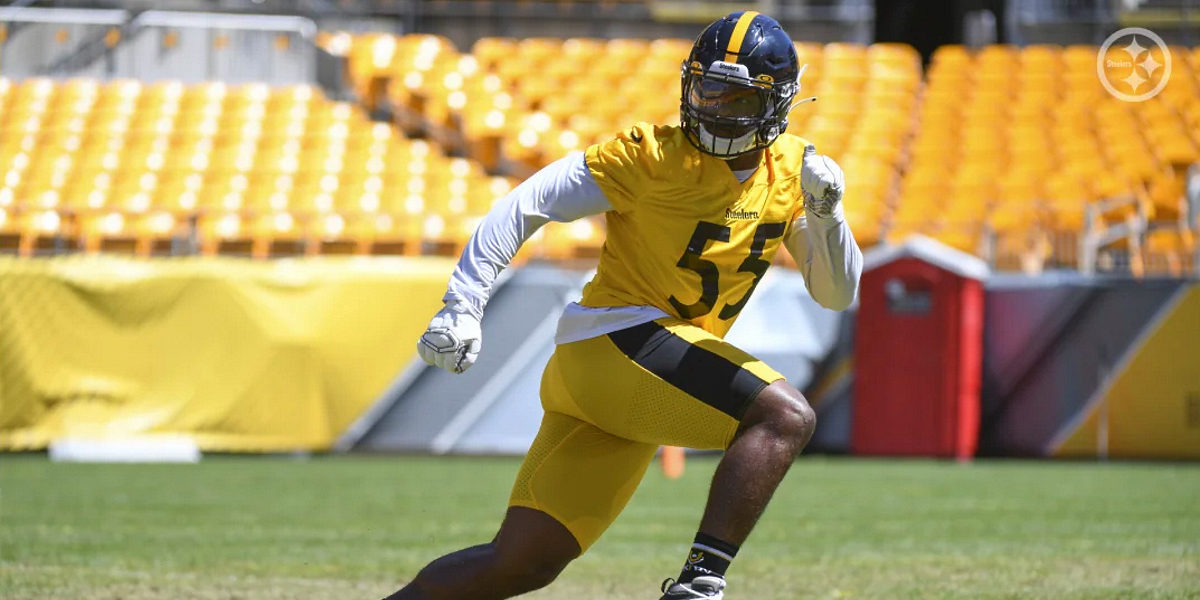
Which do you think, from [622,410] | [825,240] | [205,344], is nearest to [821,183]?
[825,240]

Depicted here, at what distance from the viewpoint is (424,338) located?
3770 mm

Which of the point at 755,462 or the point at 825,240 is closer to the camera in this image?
the point at 755,462

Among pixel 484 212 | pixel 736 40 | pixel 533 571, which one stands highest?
pixel 736 40

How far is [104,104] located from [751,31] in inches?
691

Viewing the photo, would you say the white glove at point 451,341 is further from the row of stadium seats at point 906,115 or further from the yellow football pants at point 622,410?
the row of stadium seats at point 906,115

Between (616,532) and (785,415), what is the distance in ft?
16.5

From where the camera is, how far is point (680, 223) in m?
4.09

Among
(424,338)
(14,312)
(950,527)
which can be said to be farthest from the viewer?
(14,312)

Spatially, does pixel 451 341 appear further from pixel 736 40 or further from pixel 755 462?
Result: pixel 736 40

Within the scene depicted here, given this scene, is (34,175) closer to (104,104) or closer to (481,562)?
(104,104)

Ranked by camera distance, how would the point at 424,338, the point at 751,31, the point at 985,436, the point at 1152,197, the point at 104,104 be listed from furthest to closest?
1. the point at 104,104
2. the point at 1152,197
3. the point at 985,436
4. the point at 751,31
5. the point at 424,338

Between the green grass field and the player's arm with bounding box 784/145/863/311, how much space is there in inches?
75.6

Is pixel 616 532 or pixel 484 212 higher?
pixel 616 532

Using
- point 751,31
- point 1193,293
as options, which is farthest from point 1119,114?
point 751,31
